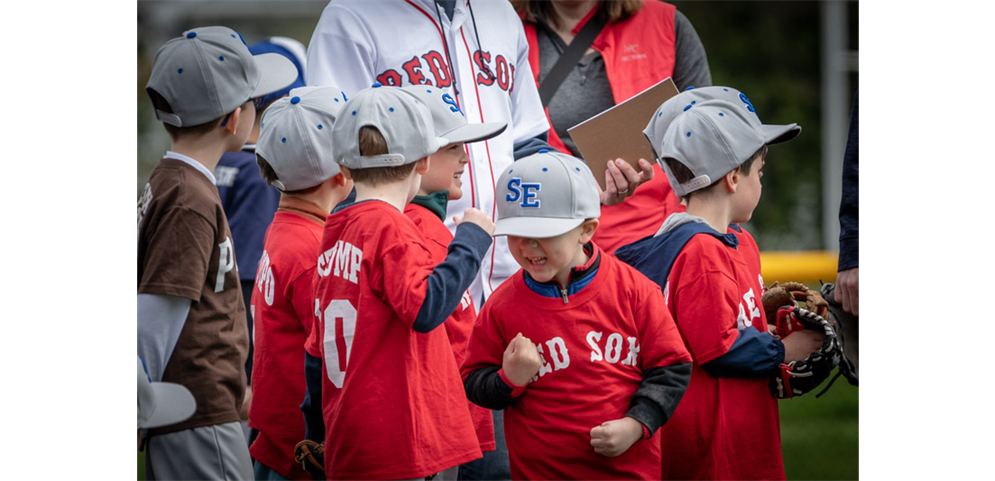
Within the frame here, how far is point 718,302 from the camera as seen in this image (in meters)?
2.71

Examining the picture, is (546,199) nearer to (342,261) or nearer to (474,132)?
(474,132)

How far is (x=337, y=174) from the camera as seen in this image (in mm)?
3047

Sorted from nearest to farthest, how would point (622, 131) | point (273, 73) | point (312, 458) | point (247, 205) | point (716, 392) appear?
1. point (312, 458)
2. point (716, 392)
3. point (622, 131)
4. point (273, 73)
5. point (247, 205)

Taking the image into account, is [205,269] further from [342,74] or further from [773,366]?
[773,366]

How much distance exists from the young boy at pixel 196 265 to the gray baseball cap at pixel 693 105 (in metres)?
1.23

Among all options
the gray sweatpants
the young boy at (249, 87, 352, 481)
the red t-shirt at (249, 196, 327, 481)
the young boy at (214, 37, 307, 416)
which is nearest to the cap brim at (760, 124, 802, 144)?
the young boy at (249, 87, 352, 481)

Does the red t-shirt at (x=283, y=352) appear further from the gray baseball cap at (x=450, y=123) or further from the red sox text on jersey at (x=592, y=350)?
the red sox text on jersey at (x=592, y=350)

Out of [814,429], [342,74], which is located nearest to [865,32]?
[342,74]

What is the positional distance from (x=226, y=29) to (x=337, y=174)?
21.1 inches

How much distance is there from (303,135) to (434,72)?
0.46 m

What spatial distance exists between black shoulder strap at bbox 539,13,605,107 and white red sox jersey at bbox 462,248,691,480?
3.96 feet

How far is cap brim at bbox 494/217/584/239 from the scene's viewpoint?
98.5 inches

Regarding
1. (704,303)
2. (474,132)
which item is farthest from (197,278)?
(704,303)

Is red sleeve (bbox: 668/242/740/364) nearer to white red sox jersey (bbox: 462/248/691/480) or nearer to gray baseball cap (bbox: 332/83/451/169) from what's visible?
white red sox jersey (bbox: 462/248/691/480)
